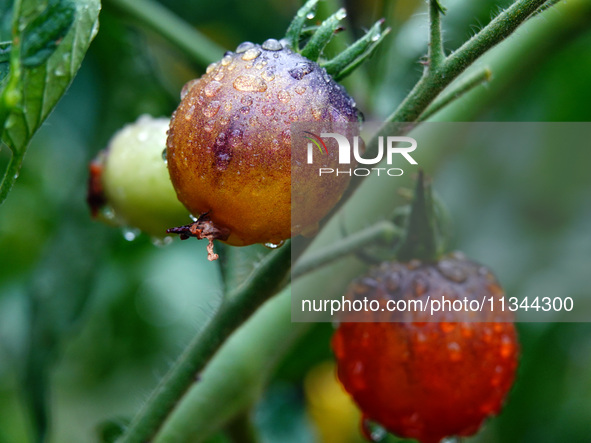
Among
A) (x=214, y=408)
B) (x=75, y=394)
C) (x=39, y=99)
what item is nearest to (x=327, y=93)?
(x=39, y=99)

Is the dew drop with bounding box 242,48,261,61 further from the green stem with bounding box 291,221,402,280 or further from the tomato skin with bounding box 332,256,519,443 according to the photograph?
the tomato skin with bounding box 332,256,519,443

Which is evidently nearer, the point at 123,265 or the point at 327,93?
the point at 327,93

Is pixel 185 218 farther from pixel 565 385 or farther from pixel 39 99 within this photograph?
pixel 565 385

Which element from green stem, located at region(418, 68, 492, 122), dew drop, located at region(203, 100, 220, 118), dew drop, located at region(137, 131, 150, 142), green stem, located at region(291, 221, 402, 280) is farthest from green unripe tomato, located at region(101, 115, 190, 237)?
green stem, located at region(418, 68, 492, 122)

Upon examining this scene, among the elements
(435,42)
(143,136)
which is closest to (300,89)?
(435,42)

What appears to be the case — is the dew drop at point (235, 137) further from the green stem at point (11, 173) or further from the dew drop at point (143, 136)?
the dew drop at point (143, 136)

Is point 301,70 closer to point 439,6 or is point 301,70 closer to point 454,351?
point 439,6
